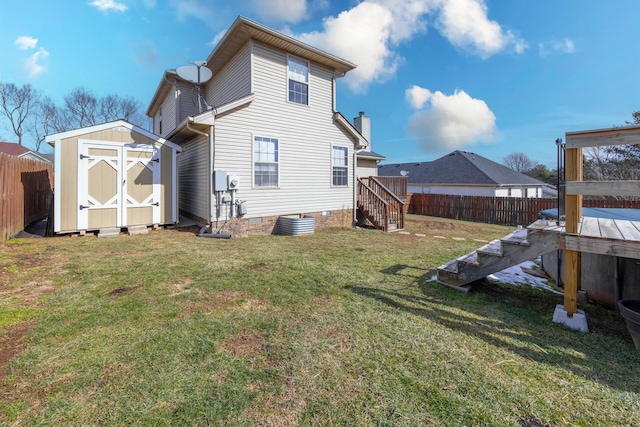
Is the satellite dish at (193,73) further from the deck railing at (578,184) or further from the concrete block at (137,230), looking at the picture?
the deck railing at (578,184)

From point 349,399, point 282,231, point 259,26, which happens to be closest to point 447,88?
point 259,26

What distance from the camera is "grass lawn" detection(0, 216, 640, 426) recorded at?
181 cm

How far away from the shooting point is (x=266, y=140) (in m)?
8.62

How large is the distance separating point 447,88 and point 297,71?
45.0ft

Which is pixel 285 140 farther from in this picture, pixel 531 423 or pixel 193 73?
pixel 531 423

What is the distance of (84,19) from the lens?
12.0 m

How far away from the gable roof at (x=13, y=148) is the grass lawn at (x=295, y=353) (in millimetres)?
31423

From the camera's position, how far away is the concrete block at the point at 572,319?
298cm

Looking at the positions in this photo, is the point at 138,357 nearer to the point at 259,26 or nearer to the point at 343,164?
the point at 259,26

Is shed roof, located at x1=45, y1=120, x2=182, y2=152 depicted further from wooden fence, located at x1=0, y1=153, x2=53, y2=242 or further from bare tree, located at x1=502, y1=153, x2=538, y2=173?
bare tree, located at x1=502, y1=153, x2=538, y2=173

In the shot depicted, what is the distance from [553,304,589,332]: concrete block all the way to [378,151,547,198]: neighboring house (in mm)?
18109

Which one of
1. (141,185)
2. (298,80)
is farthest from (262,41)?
(141,185)

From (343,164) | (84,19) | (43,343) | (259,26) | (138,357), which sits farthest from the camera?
(84,19)

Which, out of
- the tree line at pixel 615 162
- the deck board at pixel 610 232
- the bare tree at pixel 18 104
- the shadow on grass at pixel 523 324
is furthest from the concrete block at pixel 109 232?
the bare tree at pixel 18 104
